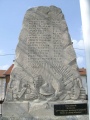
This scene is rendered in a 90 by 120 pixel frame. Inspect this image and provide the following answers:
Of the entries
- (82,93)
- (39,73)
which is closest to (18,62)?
(39,73)

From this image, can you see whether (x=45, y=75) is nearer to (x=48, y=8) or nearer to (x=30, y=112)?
(x=30, y=112)

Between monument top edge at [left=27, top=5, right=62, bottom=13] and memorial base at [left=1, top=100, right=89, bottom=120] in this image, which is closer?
memorial base at [left=1, top=100, right=89, bottom=120]

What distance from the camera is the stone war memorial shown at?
5949 millimetres

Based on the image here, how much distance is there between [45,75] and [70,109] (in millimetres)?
1199

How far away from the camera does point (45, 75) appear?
638 centimetres

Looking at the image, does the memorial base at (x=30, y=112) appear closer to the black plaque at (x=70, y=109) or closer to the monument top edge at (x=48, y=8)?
the black plaque at (x=70, y=109)

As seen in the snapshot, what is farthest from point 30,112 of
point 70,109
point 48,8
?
point 48,8

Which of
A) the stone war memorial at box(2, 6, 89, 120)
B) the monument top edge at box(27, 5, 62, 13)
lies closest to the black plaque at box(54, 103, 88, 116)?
the stone war memorial at box(2, 6, 89, 120)

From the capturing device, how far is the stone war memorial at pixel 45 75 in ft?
19.5

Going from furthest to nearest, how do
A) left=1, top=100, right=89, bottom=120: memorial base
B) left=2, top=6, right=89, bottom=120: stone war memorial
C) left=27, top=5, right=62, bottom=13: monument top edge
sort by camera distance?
left=27, top=5, right=62, bottom=13: monument top edge < left=2, top=6, right=89, bottom=120: stone war memorial < left=1, top=100, right=89, bottom=120: memorial base

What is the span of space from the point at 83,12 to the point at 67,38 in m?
3.36

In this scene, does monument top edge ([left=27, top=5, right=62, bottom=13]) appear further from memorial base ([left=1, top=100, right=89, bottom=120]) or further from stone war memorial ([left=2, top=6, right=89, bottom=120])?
memorial base ([left=1, top=100, right=89, bottom=120])

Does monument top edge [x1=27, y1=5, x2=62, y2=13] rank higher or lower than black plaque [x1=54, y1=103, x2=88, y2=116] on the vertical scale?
higher

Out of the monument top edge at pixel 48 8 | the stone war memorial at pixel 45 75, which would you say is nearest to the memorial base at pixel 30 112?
the stone war memorial at pixel 45 75
